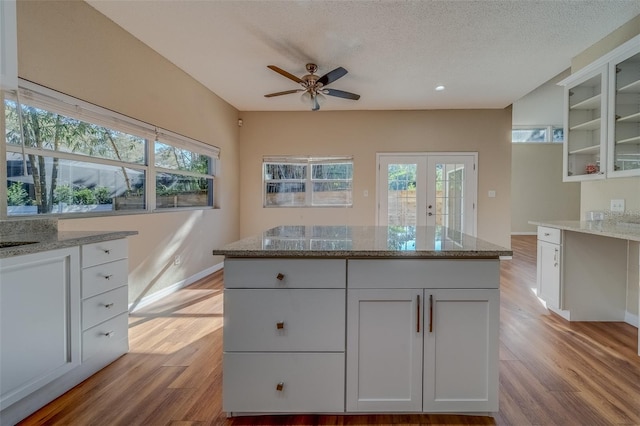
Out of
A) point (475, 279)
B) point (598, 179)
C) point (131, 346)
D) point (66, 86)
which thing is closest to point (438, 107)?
point (598, 179)

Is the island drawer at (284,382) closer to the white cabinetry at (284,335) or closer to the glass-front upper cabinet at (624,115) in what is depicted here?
the white cabinetry at (284,335)

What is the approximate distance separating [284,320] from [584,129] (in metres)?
3.60

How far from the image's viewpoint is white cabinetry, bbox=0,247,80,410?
1.36m

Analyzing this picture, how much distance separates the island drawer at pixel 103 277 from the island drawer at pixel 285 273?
1.01m

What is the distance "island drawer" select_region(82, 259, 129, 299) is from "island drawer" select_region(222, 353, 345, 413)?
3.38 feet

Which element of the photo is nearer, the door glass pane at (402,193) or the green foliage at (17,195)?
the green foliage at (17,195)

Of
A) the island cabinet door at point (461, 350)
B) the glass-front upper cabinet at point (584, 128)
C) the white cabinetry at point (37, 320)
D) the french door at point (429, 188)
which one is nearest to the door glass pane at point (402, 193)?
the french door at point (429, 188)

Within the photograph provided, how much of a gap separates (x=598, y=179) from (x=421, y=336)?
276 cm

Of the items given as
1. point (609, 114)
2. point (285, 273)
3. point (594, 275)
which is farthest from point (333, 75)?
point (594, 275)

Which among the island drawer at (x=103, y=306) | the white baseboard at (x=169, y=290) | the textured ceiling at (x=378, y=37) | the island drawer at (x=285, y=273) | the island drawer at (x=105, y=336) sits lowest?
the white baseboard at (x=169, y=290)

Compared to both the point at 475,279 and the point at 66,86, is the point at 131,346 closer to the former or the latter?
the point at 66,86

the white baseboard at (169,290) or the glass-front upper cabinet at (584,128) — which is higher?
the glass-front upper cabinet at (584,128)

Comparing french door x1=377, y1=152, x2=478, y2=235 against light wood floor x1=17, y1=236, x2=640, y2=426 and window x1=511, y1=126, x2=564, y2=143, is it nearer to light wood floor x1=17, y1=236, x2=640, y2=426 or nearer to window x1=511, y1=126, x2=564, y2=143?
light wood floor x1=17, y1=236, x2=640, y2=426

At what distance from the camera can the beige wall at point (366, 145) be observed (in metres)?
5.16
